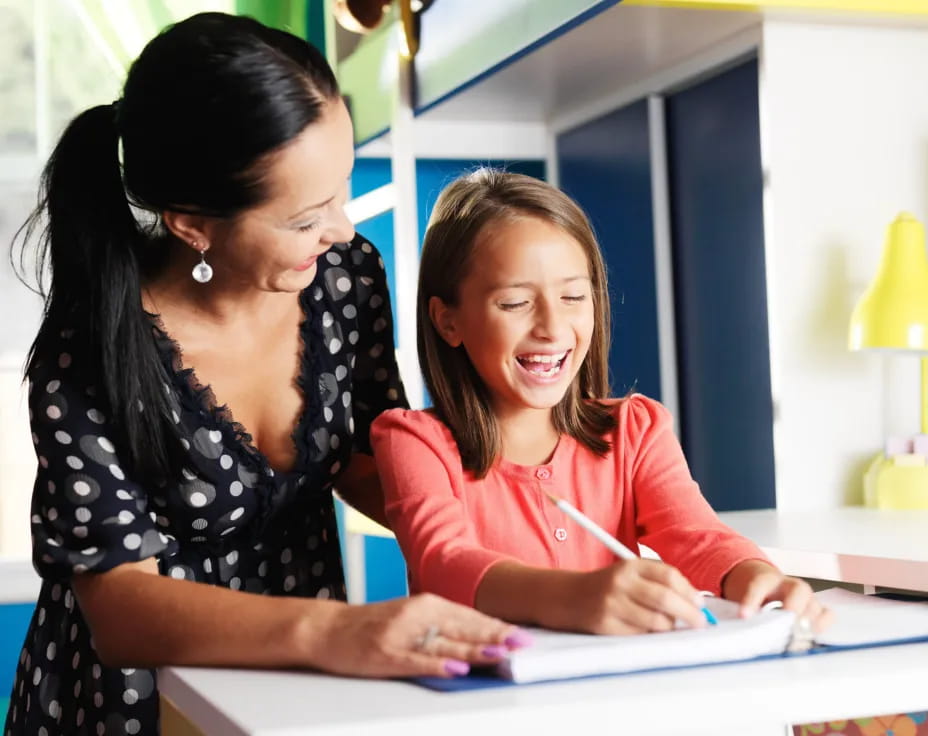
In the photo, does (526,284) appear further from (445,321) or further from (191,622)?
(191,622)

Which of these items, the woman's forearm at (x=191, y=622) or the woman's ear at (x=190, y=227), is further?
the woman's ear at (x=190, y=227)

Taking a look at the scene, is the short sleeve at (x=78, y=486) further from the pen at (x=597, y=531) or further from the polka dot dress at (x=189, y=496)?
the pen at (x=597, y=531)

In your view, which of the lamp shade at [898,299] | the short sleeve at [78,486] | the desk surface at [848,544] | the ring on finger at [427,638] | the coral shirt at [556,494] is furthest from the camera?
the lamp shade at [898,299]

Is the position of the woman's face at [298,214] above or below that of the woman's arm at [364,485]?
above

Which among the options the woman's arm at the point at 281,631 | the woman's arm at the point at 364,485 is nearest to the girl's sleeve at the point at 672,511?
the woman's arm at the point at 364,485

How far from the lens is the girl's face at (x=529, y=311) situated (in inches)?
50.3

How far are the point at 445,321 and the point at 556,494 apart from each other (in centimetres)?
22

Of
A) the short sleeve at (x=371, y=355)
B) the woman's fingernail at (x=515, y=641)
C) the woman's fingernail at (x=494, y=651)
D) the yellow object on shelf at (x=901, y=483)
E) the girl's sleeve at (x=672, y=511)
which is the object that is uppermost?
the short sleeve at (x=371, y=355)

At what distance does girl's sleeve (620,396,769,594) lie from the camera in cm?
114

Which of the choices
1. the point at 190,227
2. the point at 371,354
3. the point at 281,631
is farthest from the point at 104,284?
the point at 281,631

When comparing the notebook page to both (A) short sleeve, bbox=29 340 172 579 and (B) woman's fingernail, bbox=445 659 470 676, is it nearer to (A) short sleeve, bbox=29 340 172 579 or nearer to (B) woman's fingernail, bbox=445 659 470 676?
(B) woman's fingernail, bbox=445 659 470 676

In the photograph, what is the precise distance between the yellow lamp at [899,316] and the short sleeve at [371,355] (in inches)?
47.0

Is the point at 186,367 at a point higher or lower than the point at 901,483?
higher

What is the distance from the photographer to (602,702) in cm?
74
